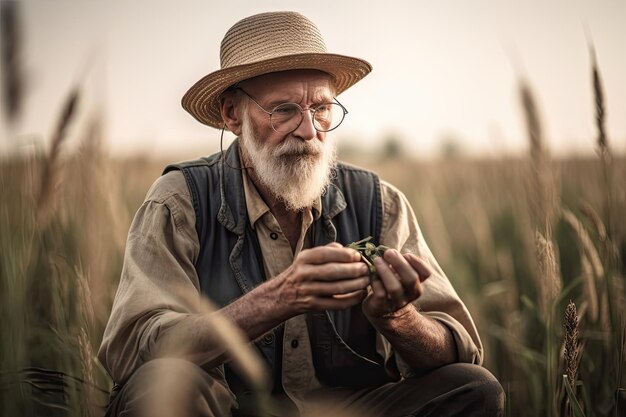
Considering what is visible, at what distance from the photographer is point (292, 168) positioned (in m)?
2.46

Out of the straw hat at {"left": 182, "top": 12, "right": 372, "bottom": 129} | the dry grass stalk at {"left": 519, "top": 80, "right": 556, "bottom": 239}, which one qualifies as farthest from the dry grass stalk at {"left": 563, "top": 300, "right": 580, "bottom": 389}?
the straw hat at {"left": 182, "top": 12, "right": 372, "bottom": 129}

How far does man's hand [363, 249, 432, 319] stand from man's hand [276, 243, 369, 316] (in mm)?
49

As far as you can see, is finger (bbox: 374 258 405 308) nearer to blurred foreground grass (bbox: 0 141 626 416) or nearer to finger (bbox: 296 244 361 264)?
finger (bbox: 296 244 361 264)

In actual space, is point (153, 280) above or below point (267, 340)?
above

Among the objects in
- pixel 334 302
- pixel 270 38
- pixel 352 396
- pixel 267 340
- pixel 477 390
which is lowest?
pixel 352 396

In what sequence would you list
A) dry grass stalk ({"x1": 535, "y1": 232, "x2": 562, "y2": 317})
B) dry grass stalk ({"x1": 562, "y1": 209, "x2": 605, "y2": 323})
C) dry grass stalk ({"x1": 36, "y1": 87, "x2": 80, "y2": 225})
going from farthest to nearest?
dry grass stalk ({"x1": 562, "y1": 209, "x2": 605, "y2": 323}) < dry grass stalk ({"x1": 535, "y1": 232, "x2": 562, "y2": 317}) < dry grass stalk ({"x1": 36, "y1": 87, "x2": 80, "y2": 225})

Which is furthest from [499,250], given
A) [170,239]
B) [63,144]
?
[63,144]

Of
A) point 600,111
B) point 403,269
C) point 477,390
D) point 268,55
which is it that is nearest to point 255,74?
point 268,55

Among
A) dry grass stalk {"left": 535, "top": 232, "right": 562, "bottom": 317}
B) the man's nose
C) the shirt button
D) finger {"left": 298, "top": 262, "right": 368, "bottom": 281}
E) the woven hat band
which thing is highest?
the woven hat band

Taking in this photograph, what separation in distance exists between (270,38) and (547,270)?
1.38m

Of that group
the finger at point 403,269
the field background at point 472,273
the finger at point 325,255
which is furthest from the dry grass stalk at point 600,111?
the finger at point 325,255

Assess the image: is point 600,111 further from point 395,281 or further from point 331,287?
point 331,287

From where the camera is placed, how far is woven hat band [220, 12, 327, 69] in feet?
8.15

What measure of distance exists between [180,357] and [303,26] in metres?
1.47
